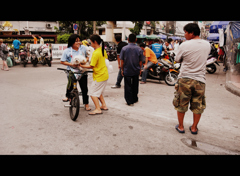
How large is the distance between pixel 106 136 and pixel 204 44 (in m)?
2.33

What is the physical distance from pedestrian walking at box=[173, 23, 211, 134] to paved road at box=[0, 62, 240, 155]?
660 mm

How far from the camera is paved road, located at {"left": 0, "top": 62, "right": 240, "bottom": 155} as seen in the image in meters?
3.26

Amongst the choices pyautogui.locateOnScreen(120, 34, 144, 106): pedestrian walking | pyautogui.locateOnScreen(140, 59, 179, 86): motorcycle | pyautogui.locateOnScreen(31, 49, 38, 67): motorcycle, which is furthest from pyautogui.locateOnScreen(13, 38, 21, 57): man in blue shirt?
pyautogui.locateOnScreen(120, 34, 144, 106): pedestrian walking

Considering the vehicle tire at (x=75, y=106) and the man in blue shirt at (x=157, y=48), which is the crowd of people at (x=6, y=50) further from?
the vehicle tire at (x=75, y=106)

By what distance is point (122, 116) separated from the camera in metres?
4.75

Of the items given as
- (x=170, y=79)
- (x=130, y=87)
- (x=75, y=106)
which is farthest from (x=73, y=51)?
(x=170, y=79)

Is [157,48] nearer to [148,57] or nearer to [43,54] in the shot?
[148,57]

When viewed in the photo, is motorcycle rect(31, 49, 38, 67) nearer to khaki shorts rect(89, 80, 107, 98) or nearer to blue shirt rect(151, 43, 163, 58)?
blue shirt rect(151, 43, 163, 58)

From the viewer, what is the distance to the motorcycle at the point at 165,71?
829 centimetres

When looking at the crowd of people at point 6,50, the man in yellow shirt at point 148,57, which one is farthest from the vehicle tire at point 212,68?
the crowd of people at point 6,50

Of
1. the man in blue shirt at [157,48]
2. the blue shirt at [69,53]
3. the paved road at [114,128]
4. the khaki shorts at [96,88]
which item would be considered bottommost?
the paved road at [114,128]
